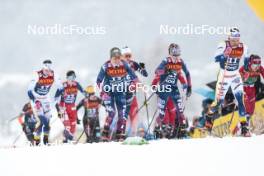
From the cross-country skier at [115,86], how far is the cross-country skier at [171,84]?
0.33 meters

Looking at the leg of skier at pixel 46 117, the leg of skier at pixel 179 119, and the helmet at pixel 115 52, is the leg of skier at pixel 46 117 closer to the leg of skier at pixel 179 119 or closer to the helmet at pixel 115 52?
the helmet at pixel 115 52

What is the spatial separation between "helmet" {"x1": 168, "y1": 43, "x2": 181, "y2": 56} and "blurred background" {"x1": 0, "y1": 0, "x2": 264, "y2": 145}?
5cm

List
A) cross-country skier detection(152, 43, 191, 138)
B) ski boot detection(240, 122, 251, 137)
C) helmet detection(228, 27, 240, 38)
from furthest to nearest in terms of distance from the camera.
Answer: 1. ski boot detection(240, 122, 251, 137)
2. helmet detection(228, 27, 240, 38)
3. cross-country skier detection(152, 43, 191, 138)

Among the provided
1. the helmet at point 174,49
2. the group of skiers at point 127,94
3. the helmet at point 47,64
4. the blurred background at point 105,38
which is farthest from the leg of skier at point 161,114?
the helmet at point 47,64

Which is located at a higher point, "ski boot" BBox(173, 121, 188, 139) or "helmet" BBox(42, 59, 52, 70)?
"helmet" BBox(42, 59, 52, 70)

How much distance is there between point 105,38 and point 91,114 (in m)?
0.89

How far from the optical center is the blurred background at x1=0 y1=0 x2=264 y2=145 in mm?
5652

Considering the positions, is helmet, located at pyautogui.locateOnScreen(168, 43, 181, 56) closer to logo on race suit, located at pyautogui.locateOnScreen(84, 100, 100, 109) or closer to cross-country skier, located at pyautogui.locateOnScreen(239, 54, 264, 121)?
cross-country skier, located at pyautogui.locateOnScreen(239, 54, 264, 121)

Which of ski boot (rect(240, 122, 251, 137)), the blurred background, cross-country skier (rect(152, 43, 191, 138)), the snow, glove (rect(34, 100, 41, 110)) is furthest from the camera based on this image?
ski boot (rect(240, 122, 251, 137))

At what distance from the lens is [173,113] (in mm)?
6055

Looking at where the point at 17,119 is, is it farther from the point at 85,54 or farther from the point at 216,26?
the point at 216,26

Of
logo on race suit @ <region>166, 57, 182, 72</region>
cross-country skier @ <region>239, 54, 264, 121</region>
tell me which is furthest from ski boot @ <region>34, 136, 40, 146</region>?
cross-country skier @ <region>239, 54, 264, 121</region>

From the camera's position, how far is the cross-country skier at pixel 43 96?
5.72 m

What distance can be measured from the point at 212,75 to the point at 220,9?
796 mm
